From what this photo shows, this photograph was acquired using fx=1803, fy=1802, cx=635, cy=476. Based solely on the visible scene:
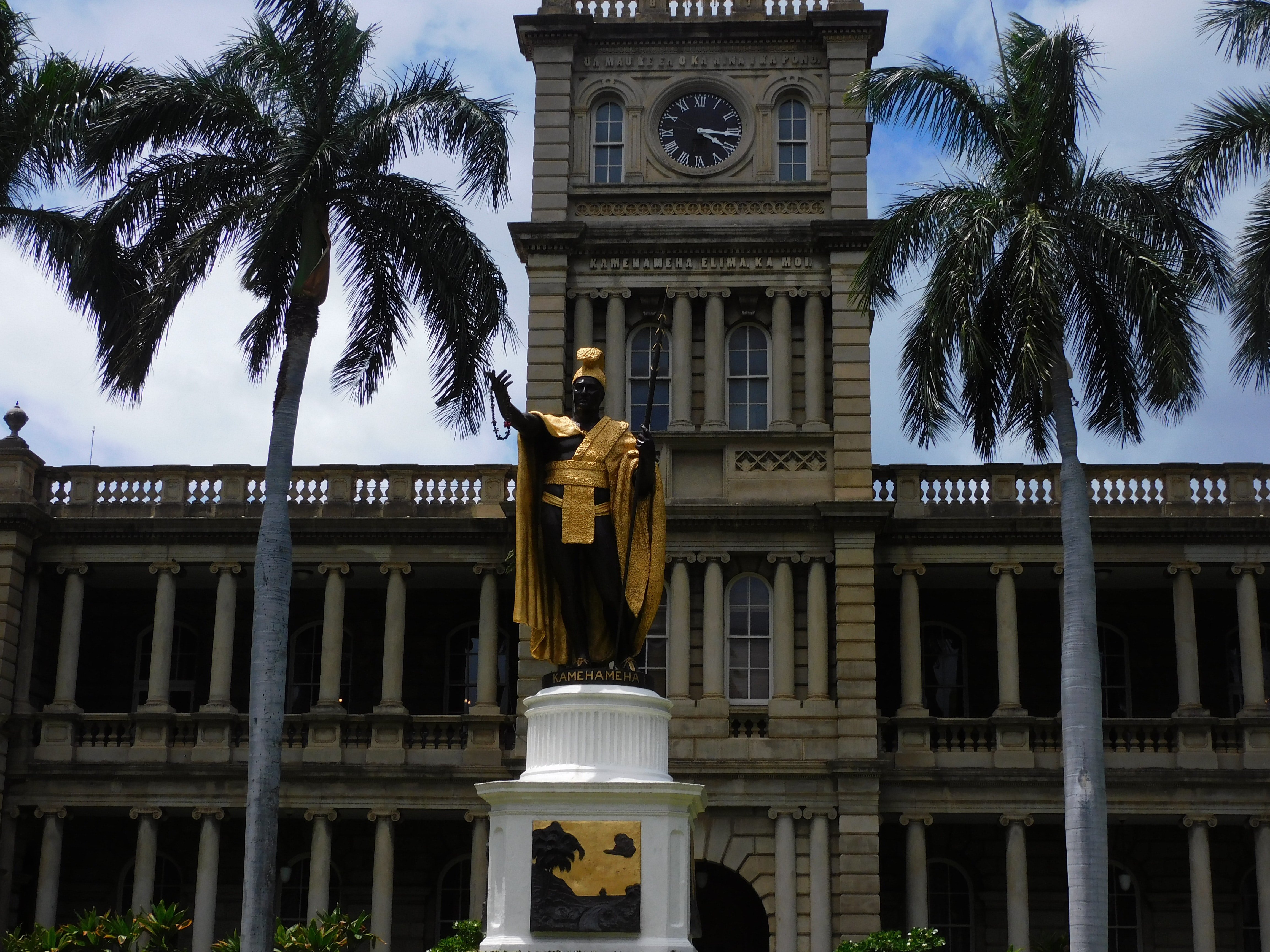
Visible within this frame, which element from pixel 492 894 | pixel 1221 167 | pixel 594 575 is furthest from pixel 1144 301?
pixel 492 894

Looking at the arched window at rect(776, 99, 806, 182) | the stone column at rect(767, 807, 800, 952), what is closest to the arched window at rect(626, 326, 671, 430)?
the arched window at rect(776, 99, 806, 182)

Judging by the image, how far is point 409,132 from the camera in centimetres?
2364

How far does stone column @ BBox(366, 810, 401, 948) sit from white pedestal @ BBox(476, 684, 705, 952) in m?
18.4

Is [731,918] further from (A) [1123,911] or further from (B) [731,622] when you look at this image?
(A) [1123,911]

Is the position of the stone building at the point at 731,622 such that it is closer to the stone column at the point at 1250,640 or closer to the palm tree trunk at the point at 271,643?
the stone column at the point at 1250,640

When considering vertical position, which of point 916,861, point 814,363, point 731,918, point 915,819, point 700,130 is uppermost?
point 700,130

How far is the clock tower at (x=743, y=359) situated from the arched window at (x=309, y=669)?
5571 mm

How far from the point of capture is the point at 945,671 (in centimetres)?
3275

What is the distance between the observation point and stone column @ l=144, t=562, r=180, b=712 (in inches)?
1225

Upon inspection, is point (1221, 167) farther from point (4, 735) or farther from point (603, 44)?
point (4, 735)

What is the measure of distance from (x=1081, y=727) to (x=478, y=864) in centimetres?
1172

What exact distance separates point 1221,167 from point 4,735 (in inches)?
843

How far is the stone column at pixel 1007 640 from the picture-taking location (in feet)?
97.8

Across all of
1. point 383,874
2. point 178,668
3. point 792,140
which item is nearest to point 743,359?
point 792,140
